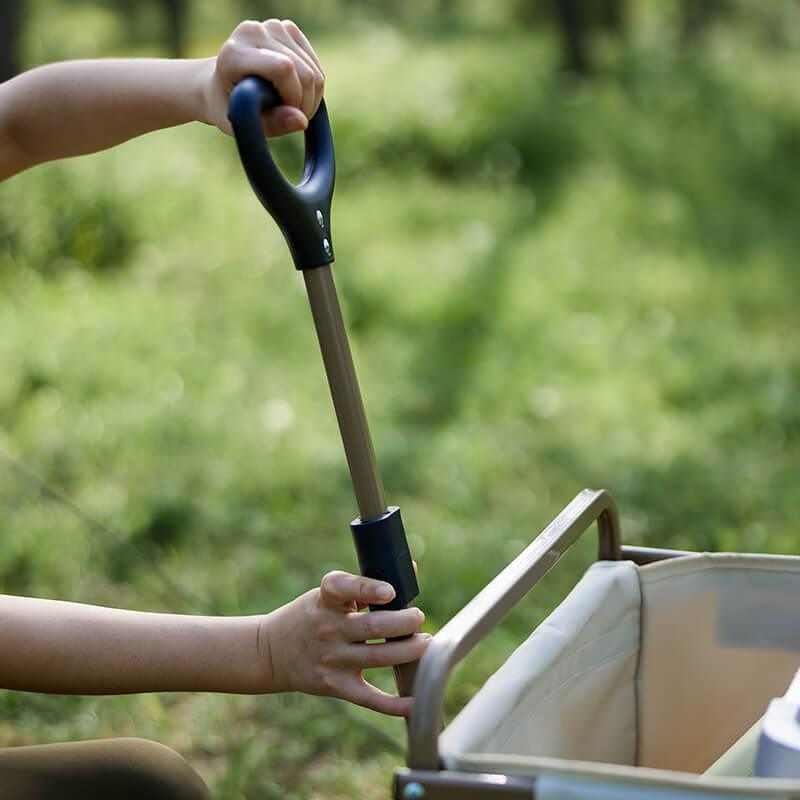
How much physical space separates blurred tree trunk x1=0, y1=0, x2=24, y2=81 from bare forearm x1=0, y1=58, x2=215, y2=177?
358 cm

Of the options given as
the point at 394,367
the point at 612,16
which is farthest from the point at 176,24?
the point at 394,367

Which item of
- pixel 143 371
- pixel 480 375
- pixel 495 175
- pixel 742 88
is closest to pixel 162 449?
pixel 143 371

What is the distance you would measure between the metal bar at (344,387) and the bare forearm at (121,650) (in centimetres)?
17

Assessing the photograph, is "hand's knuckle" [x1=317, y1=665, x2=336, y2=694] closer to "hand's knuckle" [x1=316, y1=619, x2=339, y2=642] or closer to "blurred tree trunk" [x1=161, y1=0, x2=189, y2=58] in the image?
Result: "hand's knuckle" [x1=316, y1=619, x2=339, y2=642]

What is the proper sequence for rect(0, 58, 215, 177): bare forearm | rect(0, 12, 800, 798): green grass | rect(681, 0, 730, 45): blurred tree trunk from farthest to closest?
rect(681, 0, 730, 45): blurred tree trunk < rect(0, 12, 800, 798): green grass < rect(0, 58, 215, 177): bare forearm

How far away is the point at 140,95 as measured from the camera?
1.26 meters

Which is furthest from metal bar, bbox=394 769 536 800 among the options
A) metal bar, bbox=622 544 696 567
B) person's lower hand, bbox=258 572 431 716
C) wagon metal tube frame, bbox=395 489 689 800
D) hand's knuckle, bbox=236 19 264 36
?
hand's knuckle, bbox=236 19 264 36

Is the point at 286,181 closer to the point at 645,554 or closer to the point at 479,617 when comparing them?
the point at 479,617

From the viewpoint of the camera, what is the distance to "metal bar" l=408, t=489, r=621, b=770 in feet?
2.84

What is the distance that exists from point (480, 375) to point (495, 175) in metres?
2.01

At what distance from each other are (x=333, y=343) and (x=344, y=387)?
0.11 ft

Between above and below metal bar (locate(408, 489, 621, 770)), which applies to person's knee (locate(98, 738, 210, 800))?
below

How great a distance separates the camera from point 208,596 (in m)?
2.61

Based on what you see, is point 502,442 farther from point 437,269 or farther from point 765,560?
point 765,560
